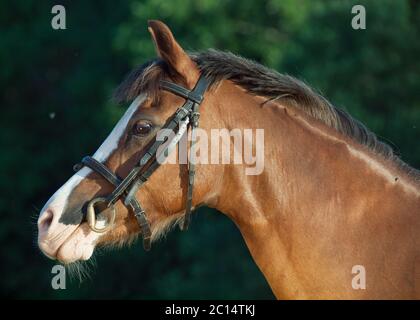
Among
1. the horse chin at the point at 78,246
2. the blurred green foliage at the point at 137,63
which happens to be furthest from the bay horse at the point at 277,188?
the blurred green foliage at the point at 137,63

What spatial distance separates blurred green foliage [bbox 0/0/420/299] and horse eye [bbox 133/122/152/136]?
5441 millimetres

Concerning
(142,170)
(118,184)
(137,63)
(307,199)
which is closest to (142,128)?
(142,170)

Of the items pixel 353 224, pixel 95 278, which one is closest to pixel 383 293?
pixel 353 224

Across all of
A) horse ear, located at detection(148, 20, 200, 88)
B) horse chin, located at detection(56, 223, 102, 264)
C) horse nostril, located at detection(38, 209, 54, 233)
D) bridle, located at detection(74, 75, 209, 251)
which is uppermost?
horse ear, located at detection(148, 20, 200, 88)

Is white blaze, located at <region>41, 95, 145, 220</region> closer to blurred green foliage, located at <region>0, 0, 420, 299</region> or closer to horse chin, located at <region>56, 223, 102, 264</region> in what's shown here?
horse chin, located at <region>56, 223, 102, 264</region>

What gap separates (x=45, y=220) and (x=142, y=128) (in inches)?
28.8

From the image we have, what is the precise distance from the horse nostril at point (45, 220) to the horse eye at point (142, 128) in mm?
643

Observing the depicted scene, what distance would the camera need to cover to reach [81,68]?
832 inches

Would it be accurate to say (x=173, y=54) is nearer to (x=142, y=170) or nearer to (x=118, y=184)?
(x=142, y=170)

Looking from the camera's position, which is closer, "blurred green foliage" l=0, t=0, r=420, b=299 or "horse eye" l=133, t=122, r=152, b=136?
"horse eye" l=133, t=122, r=152, b=136

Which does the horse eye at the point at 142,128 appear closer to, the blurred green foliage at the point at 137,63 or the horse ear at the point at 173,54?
the horse ear at the point at 173,54

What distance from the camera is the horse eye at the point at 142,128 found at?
4.46 metres

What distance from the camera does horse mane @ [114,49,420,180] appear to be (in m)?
4.60

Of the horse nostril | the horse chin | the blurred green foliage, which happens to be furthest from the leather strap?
the blurred green foliage
